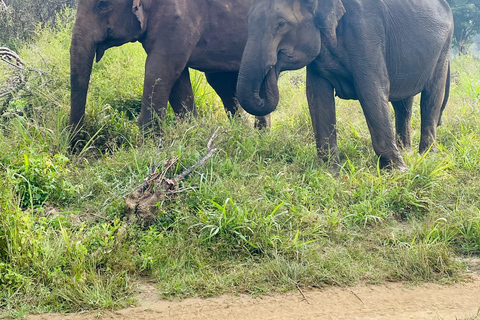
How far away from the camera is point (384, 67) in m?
5.45

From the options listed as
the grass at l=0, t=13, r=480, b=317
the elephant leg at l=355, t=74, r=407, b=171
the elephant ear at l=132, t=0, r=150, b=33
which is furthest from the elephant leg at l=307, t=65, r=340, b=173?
the elephant ear at l=132, t=0, r=150, b=33

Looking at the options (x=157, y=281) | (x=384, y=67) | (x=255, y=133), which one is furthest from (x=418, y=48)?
(x=157, y=281)

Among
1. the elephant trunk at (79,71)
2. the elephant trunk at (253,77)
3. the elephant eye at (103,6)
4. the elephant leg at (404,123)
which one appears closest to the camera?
the elephant trunk at (253,77)

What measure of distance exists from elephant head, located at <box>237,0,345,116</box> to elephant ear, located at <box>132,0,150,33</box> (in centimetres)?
136

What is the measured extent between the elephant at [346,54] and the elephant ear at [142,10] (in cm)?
134

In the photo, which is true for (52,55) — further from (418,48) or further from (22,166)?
(418,48)

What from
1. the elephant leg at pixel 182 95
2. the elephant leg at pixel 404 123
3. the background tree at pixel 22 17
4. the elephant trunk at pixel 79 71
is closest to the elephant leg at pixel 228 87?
the elephant leg at pixel 182 95

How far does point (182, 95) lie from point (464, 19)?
52.3ft

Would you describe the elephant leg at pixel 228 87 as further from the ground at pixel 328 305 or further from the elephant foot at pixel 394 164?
the ground at pixel 328 305

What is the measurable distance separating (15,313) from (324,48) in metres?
3.45

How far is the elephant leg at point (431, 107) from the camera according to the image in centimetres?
627

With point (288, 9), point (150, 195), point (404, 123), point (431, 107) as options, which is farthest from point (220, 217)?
point (431, 107)

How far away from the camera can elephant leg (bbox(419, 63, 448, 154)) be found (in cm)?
627

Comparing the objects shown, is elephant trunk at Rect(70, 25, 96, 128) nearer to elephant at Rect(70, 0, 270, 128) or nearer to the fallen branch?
elephant at Rect(70, 0, 270, 128)
